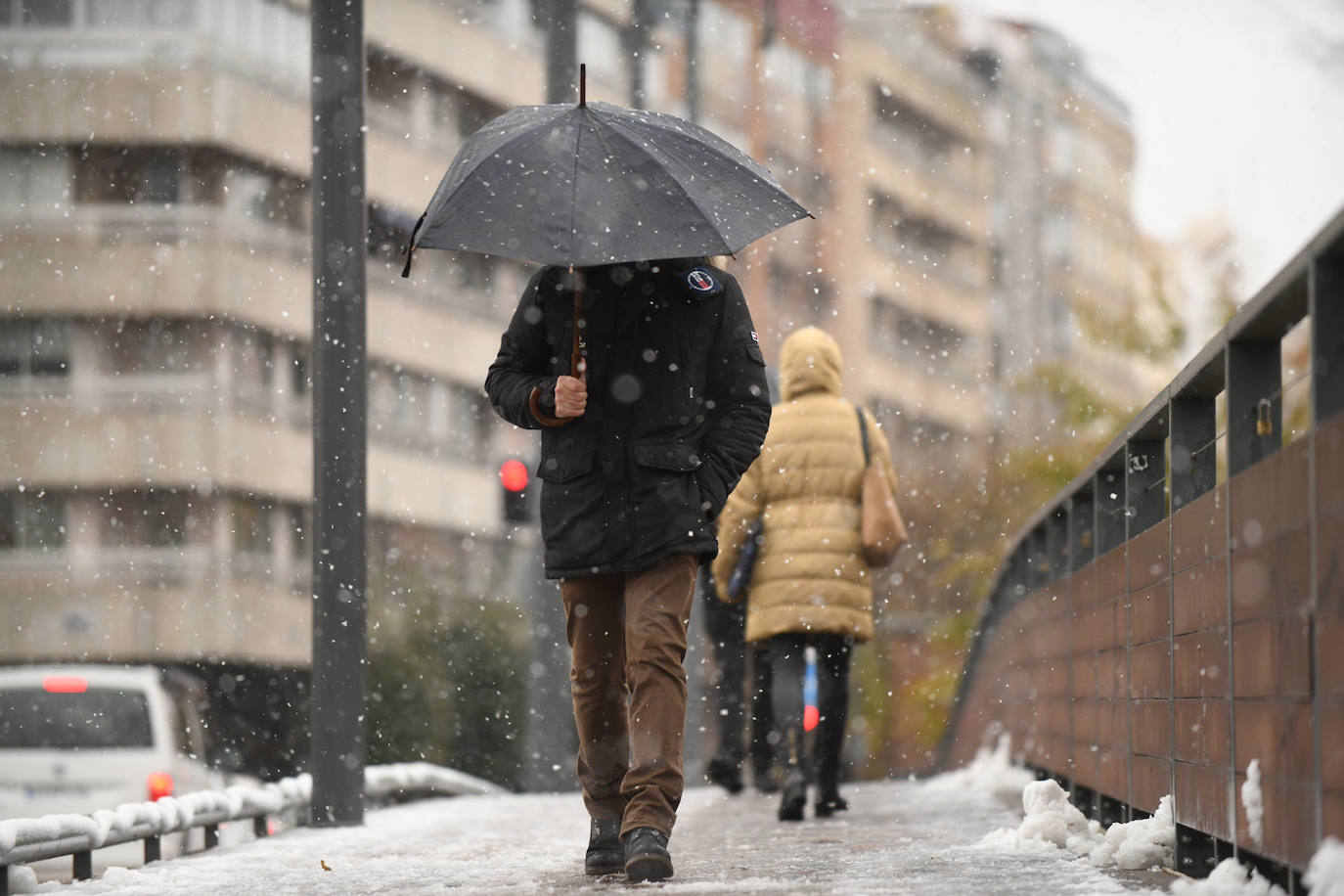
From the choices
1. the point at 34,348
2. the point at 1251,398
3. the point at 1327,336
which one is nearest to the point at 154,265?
the point at 34,348

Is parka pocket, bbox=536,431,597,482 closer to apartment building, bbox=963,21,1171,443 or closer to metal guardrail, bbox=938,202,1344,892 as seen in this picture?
metal guardrail, bbox=938,202,1344,892

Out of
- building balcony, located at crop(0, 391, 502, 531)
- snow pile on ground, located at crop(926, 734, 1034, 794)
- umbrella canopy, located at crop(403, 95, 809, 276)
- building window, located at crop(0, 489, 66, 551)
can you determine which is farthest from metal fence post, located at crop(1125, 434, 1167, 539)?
building window, located at crop(0, 489, 66, 551)

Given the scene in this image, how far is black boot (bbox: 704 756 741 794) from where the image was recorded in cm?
1004

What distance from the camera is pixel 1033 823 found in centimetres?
625

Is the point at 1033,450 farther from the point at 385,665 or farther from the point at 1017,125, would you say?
the point at 1017,125

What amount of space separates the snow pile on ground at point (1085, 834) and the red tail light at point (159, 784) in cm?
945

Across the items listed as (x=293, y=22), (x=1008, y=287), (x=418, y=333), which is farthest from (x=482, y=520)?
(x=1008, y=287)

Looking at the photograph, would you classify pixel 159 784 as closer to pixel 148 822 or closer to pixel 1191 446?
pixel 148 822

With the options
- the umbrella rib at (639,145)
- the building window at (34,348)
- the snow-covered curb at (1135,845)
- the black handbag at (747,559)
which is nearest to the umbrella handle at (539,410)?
the umbrella rib at (639,145)

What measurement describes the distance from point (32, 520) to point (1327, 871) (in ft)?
131

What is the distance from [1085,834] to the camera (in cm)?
632

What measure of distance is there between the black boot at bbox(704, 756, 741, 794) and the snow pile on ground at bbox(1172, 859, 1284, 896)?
18.3 feet

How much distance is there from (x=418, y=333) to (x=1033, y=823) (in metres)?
39.6

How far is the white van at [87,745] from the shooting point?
14844 millimetres
